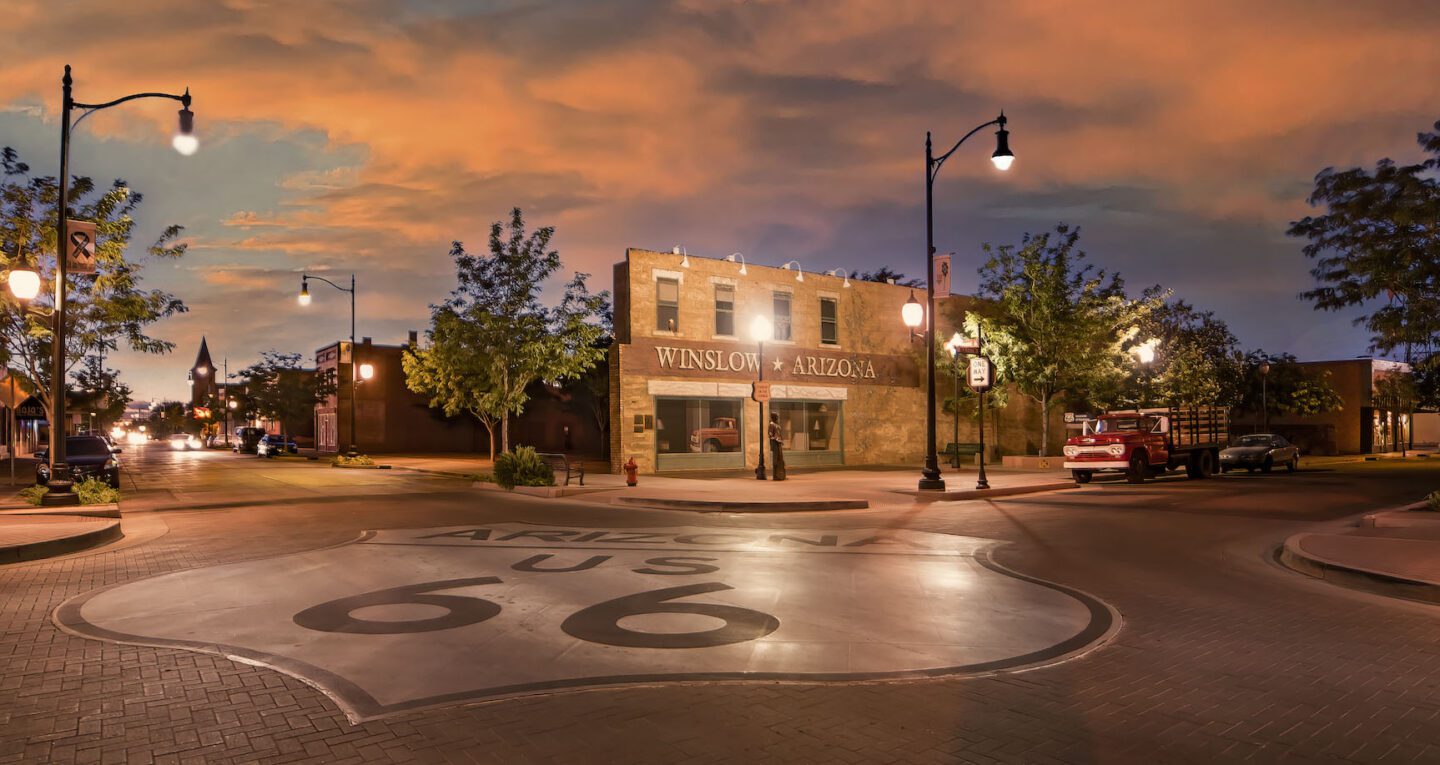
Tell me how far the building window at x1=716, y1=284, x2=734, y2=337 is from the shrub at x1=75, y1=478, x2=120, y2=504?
19.8m

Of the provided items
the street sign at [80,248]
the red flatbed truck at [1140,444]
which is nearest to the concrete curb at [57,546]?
the street sign at [80,248]

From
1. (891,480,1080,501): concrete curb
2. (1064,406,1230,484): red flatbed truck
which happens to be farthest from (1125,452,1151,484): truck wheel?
(891,480,1080,501): concrete curb

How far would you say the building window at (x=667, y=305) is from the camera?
3162 centimetres

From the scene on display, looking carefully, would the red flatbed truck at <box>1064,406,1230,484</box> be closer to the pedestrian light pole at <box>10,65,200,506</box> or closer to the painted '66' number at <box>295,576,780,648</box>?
the painted '66' number at <box>295,576,780,648</box>

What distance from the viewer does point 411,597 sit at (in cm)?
895

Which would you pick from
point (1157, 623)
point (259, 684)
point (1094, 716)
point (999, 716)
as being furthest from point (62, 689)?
point (1157, 623)

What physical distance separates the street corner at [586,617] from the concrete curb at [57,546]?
3.03 m

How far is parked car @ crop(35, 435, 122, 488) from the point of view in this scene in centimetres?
2239

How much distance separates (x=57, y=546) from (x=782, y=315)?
2605 centimetres

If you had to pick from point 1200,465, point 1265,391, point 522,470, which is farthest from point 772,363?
point 1265,391

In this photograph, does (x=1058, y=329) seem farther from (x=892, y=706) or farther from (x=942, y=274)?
(x=892, y=706)

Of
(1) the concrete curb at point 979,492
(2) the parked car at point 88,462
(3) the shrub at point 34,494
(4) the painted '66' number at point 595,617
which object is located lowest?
(1) the concrete curb at point 979,492

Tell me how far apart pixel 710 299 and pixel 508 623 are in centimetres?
2563

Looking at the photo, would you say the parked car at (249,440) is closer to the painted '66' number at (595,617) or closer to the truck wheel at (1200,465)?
the truck wheel at (1200,465)
